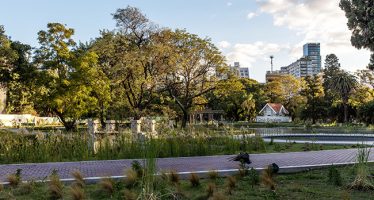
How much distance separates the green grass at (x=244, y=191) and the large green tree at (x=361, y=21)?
8.61ft

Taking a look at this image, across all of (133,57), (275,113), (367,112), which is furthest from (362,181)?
(275,113)

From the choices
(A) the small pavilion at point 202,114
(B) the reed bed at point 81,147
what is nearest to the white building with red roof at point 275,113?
(A) the small pavilion at point 202,114

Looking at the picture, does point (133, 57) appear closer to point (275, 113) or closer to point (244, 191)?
point (244, 191)

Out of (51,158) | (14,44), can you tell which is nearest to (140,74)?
(14,44)

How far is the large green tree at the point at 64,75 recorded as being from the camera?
23.5 meters

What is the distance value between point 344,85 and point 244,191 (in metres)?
43.8

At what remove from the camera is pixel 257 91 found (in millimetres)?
59469

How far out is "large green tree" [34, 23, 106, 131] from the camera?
23531mm

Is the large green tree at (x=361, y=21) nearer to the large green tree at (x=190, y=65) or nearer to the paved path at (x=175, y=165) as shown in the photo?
the paved path at (x=175, y=165)

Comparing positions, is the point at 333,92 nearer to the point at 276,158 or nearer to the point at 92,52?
the point at 92,52

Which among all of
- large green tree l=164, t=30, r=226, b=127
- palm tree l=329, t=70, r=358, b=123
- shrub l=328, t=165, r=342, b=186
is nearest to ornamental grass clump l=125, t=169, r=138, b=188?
shrub l=328, t=165, r=342, b=186

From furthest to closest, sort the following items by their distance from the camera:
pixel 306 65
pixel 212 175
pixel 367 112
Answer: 1. pixel 306 65
2. pixel 367 112
3. pixel 212 175

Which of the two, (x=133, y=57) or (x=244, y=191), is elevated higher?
(x=133, y=57)

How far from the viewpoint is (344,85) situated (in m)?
46.2
